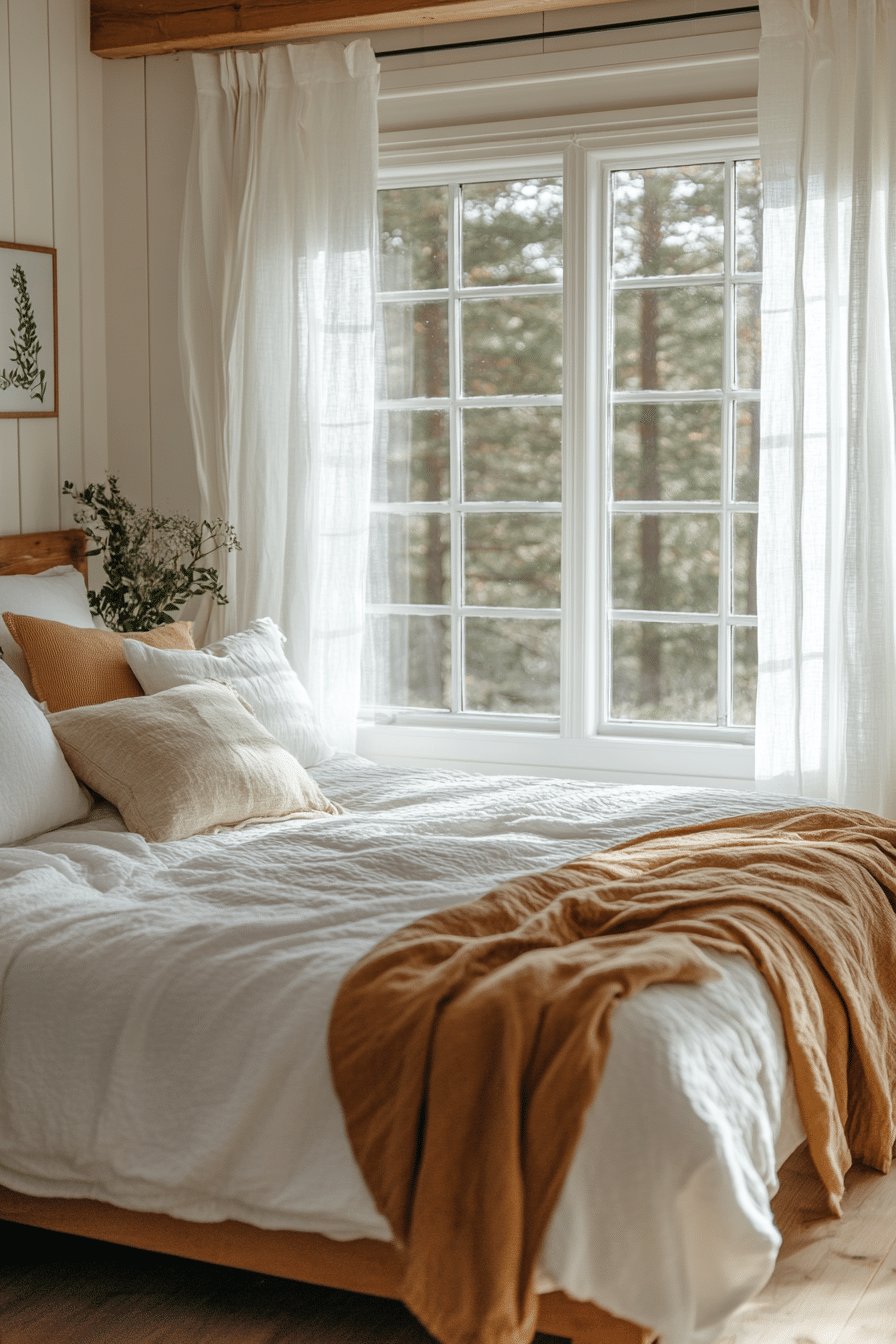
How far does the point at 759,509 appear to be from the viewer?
3.77m

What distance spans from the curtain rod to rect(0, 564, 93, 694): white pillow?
1.84 metres

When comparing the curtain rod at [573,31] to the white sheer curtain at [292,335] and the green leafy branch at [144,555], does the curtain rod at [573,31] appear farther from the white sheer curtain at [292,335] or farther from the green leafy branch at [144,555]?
the green leafy branch at [144,555]

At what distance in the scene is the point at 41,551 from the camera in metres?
4.11

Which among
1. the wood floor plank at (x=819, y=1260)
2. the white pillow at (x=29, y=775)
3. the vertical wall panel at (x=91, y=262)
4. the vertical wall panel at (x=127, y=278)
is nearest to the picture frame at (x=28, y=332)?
the vertical wall panel at (x=91, y=262)

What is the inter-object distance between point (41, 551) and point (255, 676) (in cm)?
101

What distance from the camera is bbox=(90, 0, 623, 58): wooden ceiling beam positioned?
393 centimetres

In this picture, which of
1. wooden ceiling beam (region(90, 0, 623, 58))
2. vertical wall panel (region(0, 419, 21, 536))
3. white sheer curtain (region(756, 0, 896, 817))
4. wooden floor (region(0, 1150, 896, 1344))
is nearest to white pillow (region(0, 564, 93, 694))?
vertical wall panel (region(0, 419, 21, 536))

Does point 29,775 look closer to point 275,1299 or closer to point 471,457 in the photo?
point 275,1299

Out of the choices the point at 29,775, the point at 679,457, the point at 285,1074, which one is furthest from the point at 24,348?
the point at 285,1074

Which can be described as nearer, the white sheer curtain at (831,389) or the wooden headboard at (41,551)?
the white sheer curtain at (831,389)

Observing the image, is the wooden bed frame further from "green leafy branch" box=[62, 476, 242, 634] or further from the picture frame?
the picture frame

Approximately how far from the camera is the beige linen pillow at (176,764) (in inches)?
114

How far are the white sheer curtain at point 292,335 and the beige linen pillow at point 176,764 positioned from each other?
3.83ft

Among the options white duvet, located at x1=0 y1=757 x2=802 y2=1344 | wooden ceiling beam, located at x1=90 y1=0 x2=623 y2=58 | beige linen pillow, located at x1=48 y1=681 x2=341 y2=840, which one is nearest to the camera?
white duvet, located at x1=0 y1=757 x2=802 y2=1344
